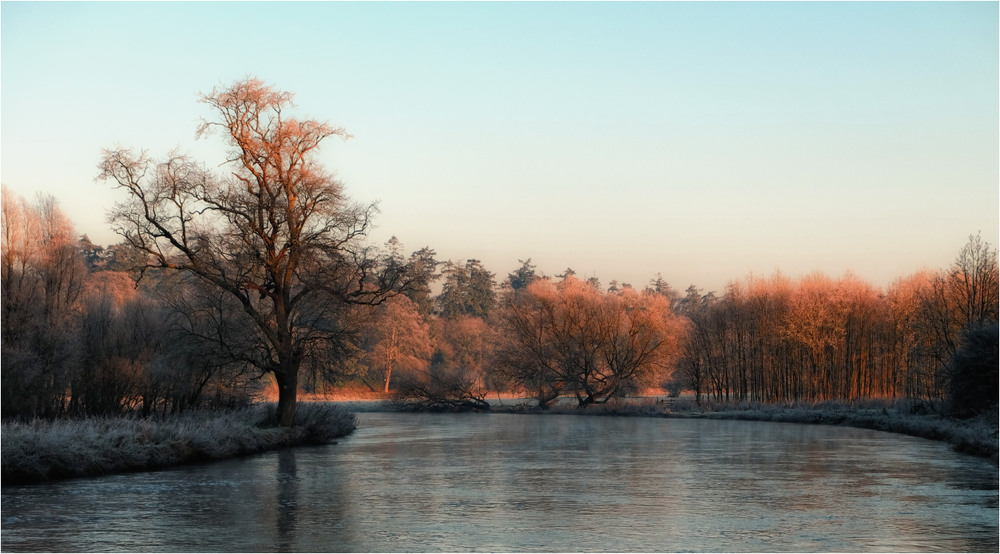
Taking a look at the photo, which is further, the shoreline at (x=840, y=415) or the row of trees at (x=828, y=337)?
the row of trees at (x=828, y=337)

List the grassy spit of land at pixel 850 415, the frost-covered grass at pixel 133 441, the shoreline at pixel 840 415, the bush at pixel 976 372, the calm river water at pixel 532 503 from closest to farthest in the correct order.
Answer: the calm river water at pixel 532 503, the frost-covered grass at pixel 133 441, the shoreline at pixel 840 415, the grassy spit of land at pixel 850 415, the bush at pixel 976 372

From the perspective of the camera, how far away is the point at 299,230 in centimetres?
3030

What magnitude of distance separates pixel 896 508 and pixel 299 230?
20.7 metres

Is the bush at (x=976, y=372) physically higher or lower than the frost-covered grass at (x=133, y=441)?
higher

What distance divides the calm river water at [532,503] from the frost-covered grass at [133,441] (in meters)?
0.86

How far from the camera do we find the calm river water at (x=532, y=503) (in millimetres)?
12656

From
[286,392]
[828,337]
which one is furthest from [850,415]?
[286,392]

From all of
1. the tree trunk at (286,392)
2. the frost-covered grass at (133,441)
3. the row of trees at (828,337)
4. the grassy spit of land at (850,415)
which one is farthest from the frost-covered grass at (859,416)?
the tree trunk at (286,392)

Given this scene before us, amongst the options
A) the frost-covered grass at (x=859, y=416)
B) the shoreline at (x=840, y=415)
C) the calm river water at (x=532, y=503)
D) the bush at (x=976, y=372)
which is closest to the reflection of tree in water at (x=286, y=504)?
the calm river water at (x=532, y=503)

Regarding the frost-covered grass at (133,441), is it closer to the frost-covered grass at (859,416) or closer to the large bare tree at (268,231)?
the large bare tree at (268,231)

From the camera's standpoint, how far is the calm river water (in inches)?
498

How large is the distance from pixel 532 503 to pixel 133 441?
1183 centimetres

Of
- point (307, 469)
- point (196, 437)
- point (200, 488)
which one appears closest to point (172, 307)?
point (196, 437)

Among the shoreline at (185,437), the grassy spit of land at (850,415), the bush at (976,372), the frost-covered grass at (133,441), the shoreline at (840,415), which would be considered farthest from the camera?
the bush at (976,372)
